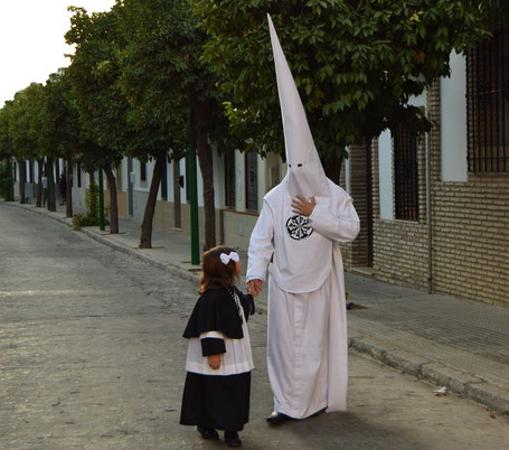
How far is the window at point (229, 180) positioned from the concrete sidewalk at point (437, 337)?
9.77m

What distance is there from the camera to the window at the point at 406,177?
52.5 feet

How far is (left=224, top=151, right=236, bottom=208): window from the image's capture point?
26516mm

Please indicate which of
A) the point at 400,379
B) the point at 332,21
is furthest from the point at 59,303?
the point at 400,379

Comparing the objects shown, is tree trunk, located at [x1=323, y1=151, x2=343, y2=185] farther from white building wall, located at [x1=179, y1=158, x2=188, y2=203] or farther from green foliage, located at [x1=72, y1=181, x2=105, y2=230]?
green foliage, located at [x1=72, y1=181, x2=105, y2=230]

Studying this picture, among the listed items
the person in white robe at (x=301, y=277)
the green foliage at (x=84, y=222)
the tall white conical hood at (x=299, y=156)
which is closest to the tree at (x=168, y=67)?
the tall white conical hood at (x=299, y=156)

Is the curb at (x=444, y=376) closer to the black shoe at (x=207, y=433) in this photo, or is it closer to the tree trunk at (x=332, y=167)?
the black shoe at (x=207, y=433)

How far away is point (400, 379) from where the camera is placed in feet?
29.6

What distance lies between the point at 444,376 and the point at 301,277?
1925 millimetres

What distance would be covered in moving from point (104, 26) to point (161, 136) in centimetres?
407

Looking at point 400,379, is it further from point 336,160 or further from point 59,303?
point 59,303

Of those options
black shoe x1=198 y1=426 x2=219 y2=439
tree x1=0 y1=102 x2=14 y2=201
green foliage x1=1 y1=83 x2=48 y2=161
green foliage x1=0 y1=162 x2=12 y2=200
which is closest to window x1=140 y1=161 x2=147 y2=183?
green foliage x1=1 y1=83 x2=48 y2=161

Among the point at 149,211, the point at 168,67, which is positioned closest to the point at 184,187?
the point at 149,211

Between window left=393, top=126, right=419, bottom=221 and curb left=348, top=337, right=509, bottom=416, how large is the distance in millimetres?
5894

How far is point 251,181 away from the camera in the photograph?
24703 millimetres
